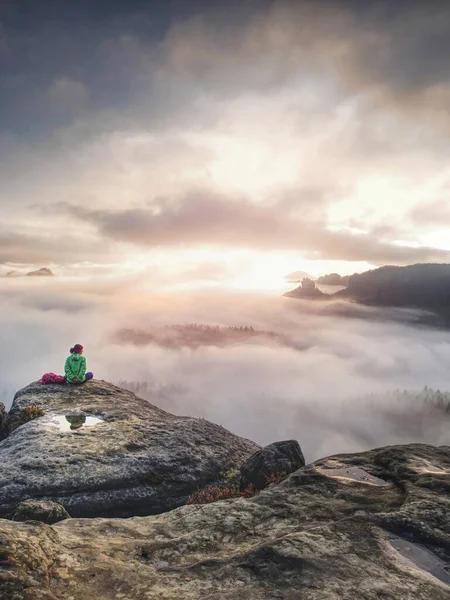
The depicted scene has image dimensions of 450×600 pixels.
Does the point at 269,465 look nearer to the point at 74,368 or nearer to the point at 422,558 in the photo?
the point at 422,558

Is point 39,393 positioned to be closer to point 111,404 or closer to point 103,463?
point 111,404

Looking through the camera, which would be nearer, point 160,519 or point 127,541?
point 127,541

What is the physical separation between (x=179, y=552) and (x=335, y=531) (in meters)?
3.55

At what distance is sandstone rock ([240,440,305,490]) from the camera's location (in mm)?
16141

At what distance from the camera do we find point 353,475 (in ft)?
41.5

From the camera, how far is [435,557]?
8.20 meters

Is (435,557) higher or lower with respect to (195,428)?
higher

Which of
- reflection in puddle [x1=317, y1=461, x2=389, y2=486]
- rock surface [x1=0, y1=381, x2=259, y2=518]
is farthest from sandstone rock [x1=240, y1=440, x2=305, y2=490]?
reflection in puddle [x1=317, y1=461, x2=389, y2=486]

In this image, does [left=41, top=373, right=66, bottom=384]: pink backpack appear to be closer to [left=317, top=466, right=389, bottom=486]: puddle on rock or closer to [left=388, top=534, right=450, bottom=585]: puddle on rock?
[left=317, top=466, right=389, bottom=486]: puddle on rock

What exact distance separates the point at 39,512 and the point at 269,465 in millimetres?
8955

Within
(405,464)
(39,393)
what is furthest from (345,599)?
(39,393)

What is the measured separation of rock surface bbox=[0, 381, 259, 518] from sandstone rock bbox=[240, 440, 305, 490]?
9.03ft

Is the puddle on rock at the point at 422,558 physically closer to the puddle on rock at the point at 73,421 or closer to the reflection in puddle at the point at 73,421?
the puddle on rock at the point at 73,421

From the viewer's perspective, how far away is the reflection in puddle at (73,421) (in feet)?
67.3
